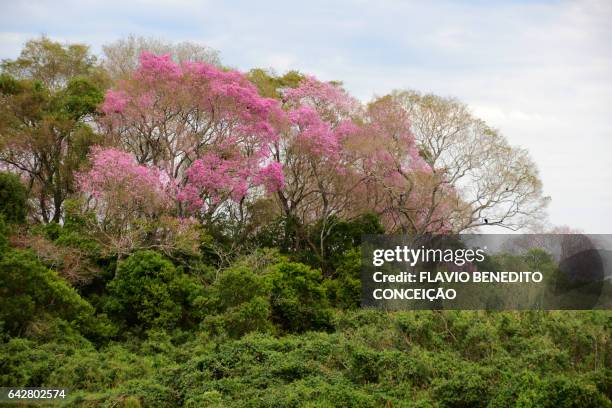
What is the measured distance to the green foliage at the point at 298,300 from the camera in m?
20.0

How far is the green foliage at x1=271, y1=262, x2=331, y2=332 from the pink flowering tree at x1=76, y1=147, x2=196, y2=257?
87.6 inches

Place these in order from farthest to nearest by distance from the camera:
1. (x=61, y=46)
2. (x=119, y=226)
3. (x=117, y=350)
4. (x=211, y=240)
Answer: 1. (x=61, y=46)
2. (x=211, y=240)
3. (x=119, y=226)
4. (x=117, y=350)

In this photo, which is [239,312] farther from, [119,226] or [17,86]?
[17,86]

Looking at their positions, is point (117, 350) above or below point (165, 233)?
below

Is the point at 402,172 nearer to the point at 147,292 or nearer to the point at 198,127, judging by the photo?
the point at 198,127

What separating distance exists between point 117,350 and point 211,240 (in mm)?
5600

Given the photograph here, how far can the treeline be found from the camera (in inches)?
537

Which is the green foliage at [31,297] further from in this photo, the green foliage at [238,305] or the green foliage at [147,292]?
the green foliage at [238,305]

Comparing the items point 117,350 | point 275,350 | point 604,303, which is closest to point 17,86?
point 117,350

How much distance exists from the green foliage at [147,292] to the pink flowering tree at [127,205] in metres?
0.95

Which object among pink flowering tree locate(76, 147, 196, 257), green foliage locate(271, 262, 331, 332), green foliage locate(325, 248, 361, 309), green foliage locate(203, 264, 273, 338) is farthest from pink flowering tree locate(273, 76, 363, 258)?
green foliage locate(203, 264, 273, 338)

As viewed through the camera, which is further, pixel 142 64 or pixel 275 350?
pixel 142 64

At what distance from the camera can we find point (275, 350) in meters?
15.2

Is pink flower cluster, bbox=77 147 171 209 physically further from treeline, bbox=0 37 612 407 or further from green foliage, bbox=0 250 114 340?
green foliage, bbox=0 250 114 340
